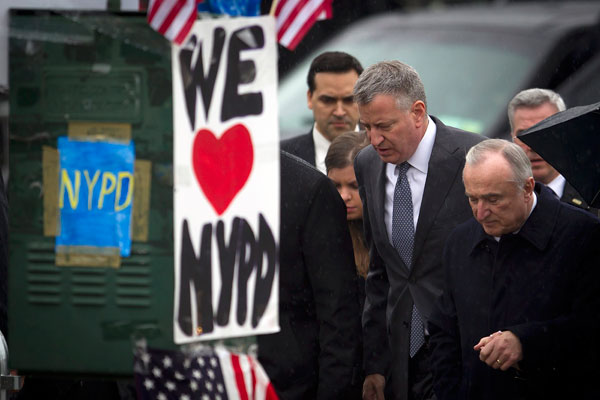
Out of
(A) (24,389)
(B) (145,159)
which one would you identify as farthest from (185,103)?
(A) (24,389)

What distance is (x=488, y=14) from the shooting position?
14344mm

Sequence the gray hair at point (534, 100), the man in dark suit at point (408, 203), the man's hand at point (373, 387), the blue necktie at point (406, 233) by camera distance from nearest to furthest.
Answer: the man in dark suit at point (408, 203)
the blue necktie at point (406, 233)
the man's hand at point (373, 387)
the gray hair at point (534, 100)

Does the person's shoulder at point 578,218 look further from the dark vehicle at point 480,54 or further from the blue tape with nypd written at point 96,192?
the dark vehicle at point 480,54

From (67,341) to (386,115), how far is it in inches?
62.3

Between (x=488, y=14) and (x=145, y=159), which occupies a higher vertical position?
(x=488, y=14)

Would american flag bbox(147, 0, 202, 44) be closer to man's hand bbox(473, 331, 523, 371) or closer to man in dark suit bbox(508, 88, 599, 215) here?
man's hand bbox(473, 331, 523, 371)

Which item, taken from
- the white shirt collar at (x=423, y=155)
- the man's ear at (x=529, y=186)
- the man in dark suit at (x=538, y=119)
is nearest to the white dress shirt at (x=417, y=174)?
the white shirt collar at (x=423, y=155)

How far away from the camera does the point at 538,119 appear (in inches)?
235

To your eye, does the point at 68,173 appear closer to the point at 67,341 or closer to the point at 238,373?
the point at 67,341

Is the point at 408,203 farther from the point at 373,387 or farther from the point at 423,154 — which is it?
the point at 373,387

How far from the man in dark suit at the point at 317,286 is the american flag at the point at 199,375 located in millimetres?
540

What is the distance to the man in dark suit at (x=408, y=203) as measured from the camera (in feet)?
15.7

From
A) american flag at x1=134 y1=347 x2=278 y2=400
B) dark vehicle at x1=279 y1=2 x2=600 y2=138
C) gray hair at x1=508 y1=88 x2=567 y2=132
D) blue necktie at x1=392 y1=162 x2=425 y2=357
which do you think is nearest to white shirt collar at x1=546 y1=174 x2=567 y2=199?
gray hair at x1=508 y1=88 x2=567 y2=132

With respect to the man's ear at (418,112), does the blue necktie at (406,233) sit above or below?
below
